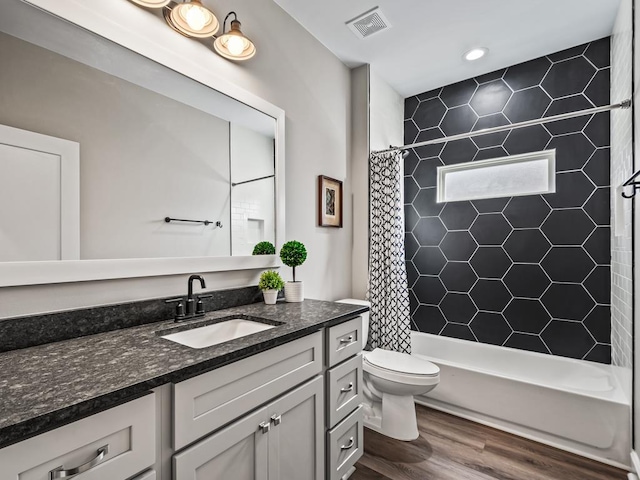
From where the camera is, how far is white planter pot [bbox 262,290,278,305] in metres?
1.77

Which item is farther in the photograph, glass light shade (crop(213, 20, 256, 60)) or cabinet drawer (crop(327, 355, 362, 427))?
glass light shade (crop(213, 20, 256, 60))

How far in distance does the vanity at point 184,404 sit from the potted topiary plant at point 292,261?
23 centimetres

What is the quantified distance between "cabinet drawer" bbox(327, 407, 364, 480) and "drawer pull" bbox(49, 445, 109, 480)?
101 cm

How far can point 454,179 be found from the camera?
2.96 metres

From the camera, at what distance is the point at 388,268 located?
2.58 meters

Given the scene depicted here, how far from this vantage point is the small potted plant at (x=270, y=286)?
5.80 ft

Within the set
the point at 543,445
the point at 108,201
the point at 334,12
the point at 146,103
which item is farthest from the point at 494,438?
the point at 334,12

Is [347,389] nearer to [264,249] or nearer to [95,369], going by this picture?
[264,249]

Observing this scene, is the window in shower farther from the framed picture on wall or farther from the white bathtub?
the white bathtub

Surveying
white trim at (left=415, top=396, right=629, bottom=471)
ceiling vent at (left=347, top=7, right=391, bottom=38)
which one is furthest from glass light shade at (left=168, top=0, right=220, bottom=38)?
white trim at (left=415, top=396, right=629, bottom=471)

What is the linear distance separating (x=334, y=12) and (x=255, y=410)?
2303 mm

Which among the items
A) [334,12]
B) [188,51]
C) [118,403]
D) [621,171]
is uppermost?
[334,12]

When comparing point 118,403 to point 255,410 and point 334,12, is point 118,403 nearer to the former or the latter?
point 255,410

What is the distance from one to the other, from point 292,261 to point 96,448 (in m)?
1.27
